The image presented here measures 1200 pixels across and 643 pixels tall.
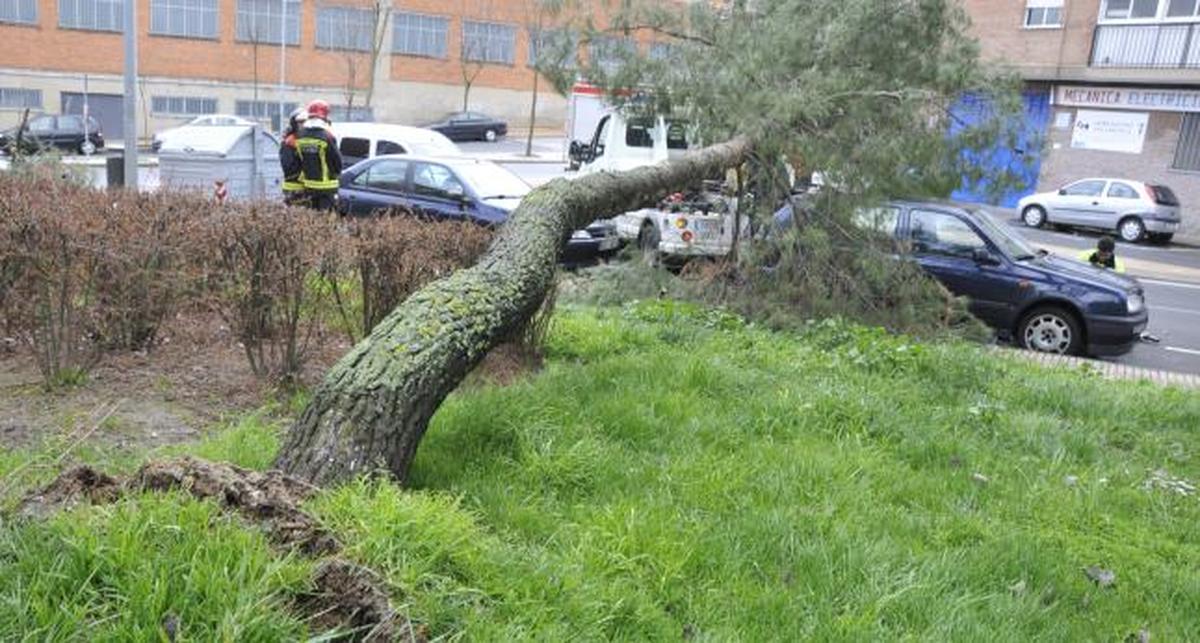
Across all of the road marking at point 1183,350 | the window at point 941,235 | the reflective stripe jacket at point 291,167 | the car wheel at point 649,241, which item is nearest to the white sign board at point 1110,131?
the road marking at point 1183,350

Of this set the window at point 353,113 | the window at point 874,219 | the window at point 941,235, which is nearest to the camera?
the window at point 874,219

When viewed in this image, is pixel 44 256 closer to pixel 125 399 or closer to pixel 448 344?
pixel 125 399

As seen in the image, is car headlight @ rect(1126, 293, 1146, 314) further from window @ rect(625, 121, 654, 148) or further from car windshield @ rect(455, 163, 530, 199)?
car windshield @ rect(455, 163, 530, 199)

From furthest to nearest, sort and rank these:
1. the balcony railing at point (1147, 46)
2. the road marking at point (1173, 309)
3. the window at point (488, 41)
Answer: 1. the window at point (488, 41)
2. the balcony railing at point (1147, 46)
3. the road marking at point (1173, 309)

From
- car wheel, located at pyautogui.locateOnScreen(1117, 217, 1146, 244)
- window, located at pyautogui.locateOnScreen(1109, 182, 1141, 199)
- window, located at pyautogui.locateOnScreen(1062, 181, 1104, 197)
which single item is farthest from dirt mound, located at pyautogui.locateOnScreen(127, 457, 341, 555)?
window, located at pyautogui.locateOnScreen(1062, 181, 1104, 197)

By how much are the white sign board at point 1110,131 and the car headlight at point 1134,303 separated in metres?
19.5

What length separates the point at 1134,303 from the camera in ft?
34.6

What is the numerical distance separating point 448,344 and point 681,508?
113cm

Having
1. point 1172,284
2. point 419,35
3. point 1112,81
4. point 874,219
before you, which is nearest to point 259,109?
point 419,35

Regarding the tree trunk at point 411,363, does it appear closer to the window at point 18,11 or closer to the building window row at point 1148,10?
the building window row at point 1148,10

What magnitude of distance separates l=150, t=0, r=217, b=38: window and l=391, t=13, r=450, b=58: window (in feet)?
28.9

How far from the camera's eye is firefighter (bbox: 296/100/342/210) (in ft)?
33.1

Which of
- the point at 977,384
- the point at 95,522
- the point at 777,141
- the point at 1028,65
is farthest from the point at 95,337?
the point at 1028,65

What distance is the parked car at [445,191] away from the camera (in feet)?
40.5
